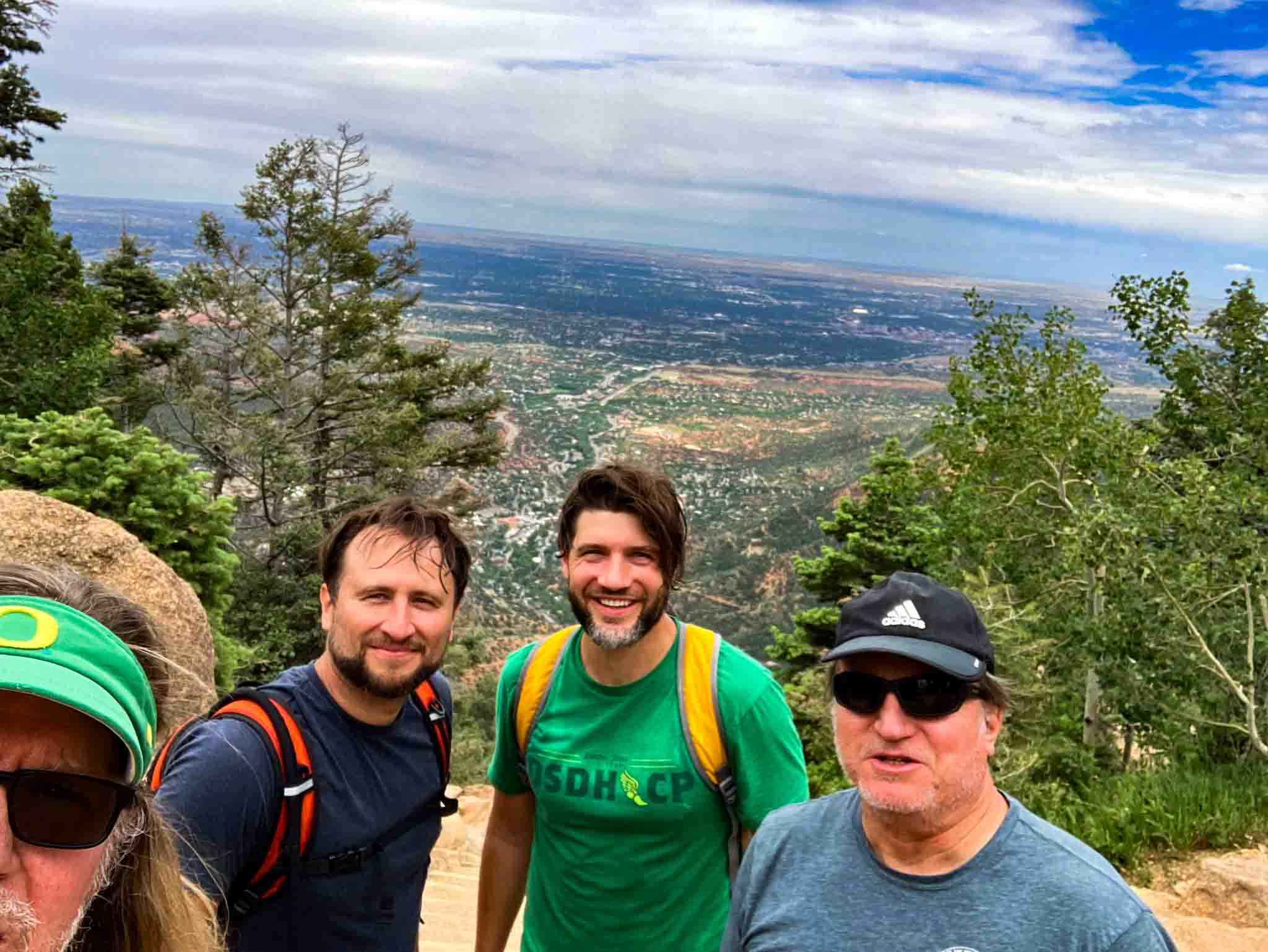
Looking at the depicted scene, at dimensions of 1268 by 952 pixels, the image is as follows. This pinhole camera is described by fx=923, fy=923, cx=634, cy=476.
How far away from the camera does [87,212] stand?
9706cm

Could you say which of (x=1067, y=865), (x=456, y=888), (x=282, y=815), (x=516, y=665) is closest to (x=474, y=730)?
(x=456, y=888)

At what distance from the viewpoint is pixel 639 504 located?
2.46 m

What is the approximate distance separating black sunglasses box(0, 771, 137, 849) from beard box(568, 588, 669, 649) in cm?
133

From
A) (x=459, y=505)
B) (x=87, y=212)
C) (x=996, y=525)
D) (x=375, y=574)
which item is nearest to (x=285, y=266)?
(x=459, y=505)

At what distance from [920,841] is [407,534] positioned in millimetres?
1381

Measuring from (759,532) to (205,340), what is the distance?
75.5 ft

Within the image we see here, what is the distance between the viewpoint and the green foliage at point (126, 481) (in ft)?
25.1

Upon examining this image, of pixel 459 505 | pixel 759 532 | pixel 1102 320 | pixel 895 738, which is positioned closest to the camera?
pixel 895 738

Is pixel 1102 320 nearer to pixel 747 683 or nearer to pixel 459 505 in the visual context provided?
pixel 459 505

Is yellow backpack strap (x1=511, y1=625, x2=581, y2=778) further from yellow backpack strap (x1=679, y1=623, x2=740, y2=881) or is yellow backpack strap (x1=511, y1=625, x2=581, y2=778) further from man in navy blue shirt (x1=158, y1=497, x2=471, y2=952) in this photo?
yellow backpack strap (x1=679, y1=623, x2=740, y2=881)

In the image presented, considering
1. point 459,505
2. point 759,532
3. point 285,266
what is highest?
point 285,266

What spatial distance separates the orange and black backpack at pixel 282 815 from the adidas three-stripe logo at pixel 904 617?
1.22 metres

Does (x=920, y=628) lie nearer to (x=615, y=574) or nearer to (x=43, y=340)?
(x=615, y=574)

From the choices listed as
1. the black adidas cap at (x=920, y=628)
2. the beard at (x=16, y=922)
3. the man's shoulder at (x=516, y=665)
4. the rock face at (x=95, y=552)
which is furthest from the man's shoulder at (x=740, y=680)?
the rock face at (x=95, y=552)
